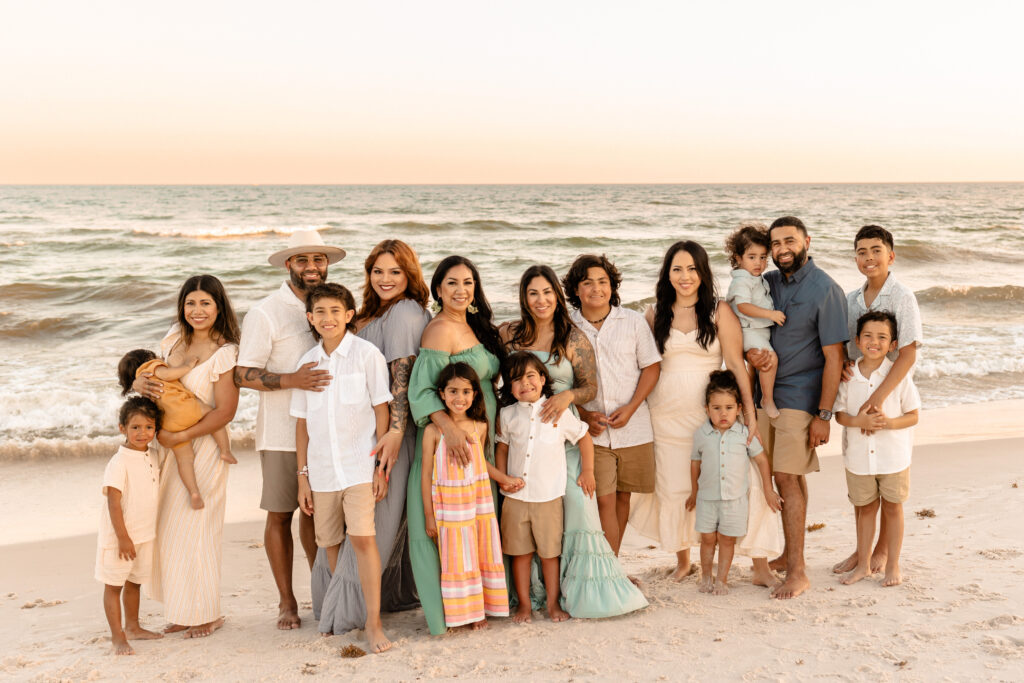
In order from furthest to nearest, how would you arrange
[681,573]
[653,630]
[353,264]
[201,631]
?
[353,264], [681,573], [201,631], [653,630]

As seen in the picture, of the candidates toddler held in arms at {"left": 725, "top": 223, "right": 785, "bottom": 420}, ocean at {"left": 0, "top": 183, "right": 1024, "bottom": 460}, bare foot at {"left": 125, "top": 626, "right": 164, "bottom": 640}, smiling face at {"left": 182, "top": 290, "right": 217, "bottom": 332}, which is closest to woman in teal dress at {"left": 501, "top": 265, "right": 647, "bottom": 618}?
toddler held in arms at {"left": 725, "top": 223, "right": 785, "bottom": 420}

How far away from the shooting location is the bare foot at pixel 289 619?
A: 13.6ft

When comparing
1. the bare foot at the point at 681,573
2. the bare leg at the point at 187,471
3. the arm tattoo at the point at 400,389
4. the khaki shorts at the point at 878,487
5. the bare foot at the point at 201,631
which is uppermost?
the arm tattoo at the point at 400,389

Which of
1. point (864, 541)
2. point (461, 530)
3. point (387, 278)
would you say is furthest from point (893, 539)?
point (387, 278)

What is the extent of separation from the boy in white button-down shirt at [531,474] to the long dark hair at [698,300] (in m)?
0.82

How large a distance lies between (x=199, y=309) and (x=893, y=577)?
4.11 metres

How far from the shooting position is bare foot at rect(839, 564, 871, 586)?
4359 millimetres

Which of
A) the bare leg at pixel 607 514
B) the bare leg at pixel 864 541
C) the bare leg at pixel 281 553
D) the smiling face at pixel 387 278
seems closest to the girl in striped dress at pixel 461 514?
the smiling face at pixel 387 278

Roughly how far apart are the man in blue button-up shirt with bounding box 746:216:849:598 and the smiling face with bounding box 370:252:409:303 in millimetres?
2038

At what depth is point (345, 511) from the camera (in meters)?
3.80

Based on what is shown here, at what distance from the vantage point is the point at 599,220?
33406mm

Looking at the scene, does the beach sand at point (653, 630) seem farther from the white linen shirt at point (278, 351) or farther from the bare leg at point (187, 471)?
the white linen shirt at point (278, 351)

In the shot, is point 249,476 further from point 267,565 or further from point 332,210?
point 332,210

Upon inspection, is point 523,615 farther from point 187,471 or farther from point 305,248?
point 305,248
